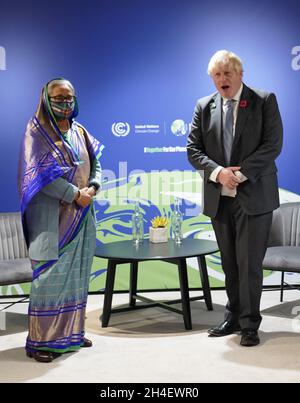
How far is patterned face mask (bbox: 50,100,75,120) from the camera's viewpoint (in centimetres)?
371

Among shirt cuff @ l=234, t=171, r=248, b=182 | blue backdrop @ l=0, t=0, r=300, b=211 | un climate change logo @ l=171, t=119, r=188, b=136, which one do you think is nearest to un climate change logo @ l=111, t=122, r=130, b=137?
blue backdrop @ l=0, t=0, r=300, b=211

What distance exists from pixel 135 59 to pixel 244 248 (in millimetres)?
2285

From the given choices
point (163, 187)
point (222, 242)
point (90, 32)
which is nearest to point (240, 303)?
point (222, 242)

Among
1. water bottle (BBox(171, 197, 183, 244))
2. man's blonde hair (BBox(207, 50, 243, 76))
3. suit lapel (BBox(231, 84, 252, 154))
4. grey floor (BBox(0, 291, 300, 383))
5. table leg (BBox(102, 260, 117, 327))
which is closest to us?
grey floor (BBox(0, 291, 300, 383))

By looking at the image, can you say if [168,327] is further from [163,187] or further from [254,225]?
[163,187]

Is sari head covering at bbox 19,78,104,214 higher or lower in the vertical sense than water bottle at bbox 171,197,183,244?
higher

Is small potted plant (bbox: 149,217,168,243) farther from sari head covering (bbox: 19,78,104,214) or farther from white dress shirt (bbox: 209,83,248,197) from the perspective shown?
sari head covering (bbox: 19,78,104,214)

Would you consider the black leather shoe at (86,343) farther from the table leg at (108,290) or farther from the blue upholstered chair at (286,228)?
the blue upholstered chair at (286,228)

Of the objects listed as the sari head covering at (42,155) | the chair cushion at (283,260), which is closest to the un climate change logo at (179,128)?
the chair cushion at (283,260)

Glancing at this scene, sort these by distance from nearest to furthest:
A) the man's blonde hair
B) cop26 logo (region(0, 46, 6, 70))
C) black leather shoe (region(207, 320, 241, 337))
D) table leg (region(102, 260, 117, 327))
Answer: the man's blonde hair → black leather shoe (region(207, 320, 241, 337)) → table leg (region(102, 260, 117, 327)) → cop26 logo (region(0, 46, 6, 70))

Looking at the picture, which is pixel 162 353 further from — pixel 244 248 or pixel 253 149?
pixel 253 149

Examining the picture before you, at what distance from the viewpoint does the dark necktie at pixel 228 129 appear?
155 inches

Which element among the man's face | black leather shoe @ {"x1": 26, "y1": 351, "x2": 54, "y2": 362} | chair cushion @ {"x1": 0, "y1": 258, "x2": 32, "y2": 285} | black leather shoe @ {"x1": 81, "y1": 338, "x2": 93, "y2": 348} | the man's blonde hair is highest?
the man's blonde hair

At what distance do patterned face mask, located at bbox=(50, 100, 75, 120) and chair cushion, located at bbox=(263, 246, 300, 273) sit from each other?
1.86 meters
